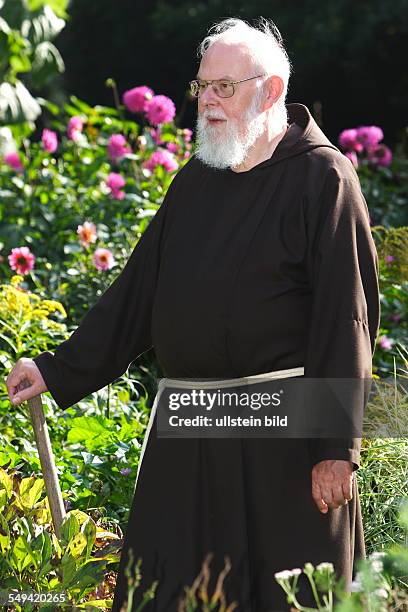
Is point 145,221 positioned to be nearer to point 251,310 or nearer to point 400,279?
point 400,279

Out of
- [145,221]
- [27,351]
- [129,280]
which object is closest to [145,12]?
[145,221]

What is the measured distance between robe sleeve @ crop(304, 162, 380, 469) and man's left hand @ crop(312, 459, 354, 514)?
0.02m

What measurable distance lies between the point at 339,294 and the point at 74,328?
8.15 feet

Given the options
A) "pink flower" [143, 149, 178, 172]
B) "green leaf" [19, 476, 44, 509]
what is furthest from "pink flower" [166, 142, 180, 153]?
"green leaf" [19, 476, 44, 509]

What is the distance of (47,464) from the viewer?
317 centimetres

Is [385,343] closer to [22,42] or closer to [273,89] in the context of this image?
[273,89]

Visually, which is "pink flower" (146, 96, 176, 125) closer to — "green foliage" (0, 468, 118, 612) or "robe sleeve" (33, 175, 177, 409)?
"robe sleeve" (33, 175, 177, 409)

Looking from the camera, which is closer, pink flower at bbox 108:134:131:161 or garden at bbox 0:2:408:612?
garden at bbox 0:2:408:612

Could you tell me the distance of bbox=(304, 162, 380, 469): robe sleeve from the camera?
9.09 ft

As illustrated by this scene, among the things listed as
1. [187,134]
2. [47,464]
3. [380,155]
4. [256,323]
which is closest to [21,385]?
[47,464]

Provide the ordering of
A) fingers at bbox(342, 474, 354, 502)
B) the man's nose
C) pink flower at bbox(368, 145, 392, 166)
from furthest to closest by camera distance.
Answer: pink flower at bbox(368, 145, 392, 166), the man's nose, fingers at bbox(342, 474, 354, 502)

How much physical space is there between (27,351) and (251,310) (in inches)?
79.1

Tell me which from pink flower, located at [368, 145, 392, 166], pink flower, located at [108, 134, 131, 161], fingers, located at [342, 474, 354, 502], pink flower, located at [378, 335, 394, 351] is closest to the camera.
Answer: fingers, located at [342, 474, 354, 502]

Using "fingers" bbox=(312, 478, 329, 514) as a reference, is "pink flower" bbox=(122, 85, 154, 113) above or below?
above
